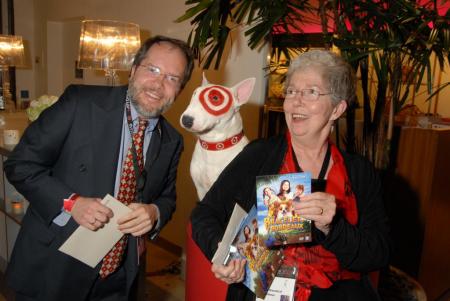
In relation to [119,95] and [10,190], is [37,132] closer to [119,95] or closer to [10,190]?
[119,95]

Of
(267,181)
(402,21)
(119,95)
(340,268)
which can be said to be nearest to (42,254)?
(119,95)

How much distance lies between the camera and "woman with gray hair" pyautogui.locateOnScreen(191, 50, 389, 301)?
1385mm

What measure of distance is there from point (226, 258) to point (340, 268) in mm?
446

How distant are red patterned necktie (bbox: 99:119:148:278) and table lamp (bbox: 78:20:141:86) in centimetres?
179

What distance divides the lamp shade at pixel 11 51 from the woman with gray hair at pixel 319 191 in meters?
4.30

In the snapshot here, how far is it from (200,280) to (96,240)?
529 millimetres

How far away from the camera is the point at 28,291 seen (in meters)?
1.72

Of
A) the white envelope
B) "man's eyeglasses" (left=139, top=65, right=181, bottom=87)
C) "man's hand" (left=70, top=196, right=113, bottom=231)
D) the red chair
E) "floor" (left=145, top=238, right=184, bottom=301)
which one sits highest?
"man's eyeglasses" (left=139, top=65, right=181, bottom=87)

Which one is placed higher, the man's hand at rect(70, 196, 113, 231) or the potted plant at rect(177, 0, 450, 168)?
the potted plant at rect(177, 0, 450, 168)

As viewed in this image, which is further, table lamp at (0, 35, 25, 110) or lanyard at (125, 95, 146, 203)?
table lamp at (0, 35, 25, 110)

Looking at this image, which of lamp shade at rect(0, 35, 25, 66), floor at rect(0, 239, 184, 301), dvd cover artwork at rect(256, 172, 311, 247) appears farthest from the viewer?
lamp shade at rect(0, 35, 25, 66)

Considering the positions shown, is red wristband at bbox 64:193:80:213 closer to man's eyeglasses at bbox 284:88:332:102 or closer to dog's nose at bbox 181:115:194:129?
dog's nose at bbox 181:115:194:129

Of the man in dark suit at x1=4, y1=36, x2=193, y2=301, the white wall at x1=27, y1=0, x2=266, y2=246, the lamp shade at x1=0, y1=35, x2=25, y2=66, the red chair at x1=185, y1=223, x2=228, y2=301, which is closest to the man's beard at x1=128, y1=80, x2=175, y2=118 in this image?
the man in dark suit at x1=4, y1=36, x2=193, y2=301

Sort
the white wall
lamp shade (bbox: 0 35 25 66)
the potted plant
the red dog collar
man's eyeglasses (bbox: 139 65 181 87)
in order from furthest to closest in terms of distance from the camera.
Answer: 1. lamp shade (bbox: 0 35 25 66)
2. the white wall
3. the potted plant
4. the red dog collar
5. man's eyeglasses (bbox: 139 65 181 87)
